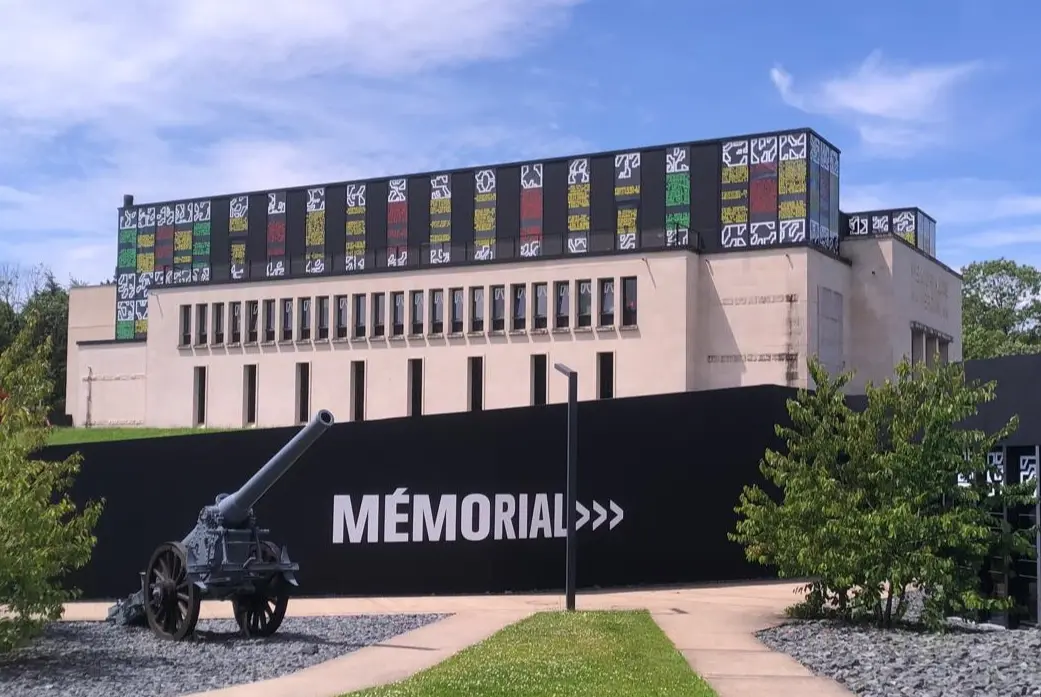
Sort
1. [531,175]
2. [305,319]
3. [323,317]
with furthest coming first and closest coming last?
[305,319] → [323,317] → [531,175]

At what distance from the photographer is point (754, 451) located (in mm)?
23531

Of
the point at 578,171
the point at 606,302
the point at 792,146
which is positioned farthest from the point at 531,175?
the point at 792,146

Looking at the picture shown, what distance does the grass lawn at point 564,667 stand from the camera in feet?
36.4

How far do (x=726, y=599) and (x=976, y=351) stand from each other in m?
56.3

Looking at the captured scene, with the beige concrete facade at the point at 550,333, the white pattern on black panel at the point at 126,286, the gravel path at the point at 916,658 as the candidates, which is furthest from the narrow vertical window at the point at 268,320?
the gravel path at the point at 916,658

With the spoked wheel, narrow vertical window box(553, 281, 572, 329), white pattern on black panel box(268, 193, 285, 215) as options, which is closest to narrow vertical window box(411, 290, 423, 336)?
narrow vertical window box(553, 281, 572, 329)

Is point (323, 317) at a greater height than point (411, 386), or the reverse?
point (323, 317)

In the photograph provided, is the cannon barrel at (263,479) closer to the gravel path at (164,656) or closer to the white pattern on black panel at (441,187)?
the gravel path at (164,656)

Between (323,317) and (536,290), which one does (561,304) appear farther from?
(323,317)

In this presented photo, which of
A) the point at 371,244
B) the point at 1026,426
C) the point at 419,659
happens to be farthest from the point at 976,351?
the point at 419,659

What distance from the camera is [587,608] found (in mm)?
18469

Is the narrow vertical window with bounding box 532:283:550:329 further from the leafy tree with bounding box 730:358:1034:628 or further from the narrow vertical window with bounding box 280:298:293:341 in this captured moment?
the leafy tree with bounding box 730:358:1034:628

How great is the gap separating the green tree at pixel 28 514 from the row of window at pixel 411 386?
130ft

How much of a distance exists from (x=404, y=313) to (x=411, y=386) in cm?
357
